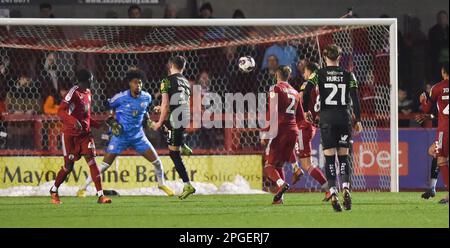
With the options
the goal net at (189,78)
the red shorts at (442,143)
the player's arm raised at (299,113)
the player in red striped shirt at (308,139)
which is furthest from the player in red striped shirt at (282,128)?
the goal net at (189,78)

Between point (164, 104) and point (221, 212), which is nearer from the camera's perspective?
point (221, 212)

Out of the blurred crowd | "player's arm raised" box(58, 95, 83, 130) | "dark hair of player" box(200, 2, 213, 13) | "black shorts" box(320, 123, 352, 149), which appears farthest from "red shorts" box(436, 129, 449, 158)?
"dark hair of player" box(200, 2, 213, 13)

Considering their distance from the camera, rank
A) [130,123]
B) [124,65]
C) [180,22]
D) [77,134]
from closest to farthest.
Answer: [77,134] → [130,123] → [180,22] → [124,65]

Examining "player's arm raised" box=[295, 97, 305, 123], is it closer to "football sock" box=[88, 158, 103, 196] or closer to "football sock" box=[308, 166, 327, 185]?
"football sock" box=[308, 166, 327, 185]

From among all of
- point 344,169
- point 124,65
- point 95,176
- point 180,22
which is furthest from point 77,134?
point 344,169

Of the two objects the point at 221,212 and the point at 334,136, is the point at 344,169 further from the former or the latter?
the point at 221,212

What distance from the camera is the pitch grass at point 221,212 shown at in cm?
1064

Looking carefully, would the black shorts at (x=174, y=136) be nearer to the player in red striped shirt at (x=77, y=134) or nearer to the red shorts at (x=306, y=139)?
the player in red striped shirt at (x=77, y=134)

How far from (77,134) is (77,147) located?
15 centimetres

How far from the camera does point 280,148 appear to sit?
503 inches

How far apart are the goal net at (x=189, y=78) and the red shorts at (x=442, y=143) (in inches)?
95.8

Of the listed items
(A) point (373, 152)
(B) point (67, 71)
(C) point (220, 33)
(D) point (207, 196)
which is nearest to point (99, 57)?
(B) point (67, 71)

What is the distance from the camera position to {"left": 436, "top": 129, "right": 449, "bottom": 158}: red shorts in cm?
1223

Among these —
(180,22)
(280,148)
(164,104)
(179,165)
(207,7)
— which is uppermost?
(207,7)
